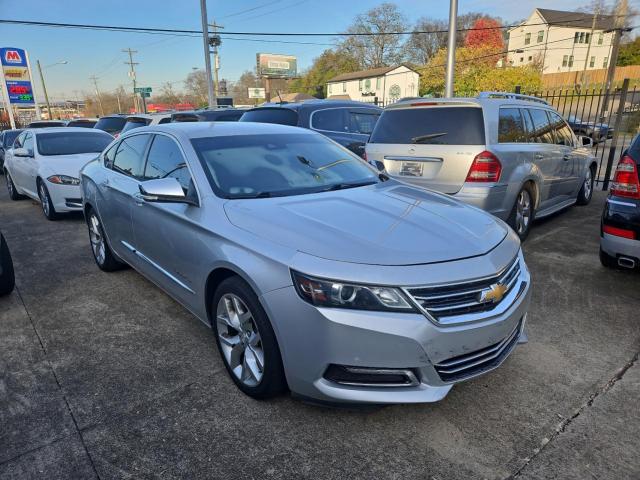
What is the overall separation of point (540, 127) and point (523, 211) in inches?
52.2

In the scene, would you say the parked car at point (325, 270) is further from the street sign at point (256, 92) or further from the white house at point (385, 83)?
the street sign at point (256, 92)

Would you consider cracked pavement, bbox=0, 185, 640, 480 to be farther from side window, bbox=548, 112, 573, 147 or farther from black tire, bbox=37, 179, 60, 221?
black tire, bbox=37, 179, 60, 221

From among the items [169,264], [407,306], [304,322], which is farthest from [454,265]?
[169,264]

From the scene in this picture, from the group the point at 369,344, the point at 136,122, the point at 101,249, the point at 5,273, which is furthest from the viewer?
the point at 136,122

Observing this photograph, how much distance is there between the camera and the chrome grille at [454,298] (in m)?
2.15

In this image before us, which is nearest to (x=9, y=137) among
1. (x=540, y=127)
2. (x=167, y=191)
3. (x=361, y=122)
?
(x=361, y=122)

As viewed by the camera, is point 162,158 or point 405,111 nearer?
point 162,158

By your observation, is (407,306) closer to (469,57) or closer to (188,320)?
(188,320)

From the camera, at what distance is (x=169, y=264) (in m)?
3.38

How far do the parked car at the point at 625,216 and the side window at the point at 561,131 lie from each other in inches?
99.0

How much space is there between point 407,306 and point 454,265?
34cm

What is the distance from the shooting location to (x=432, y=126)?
537 cm

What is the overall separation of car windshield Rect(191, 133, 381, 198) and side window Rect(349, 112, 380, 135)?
4926 mm

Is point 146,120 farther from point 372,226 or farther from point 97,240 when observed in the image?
point 372,226
